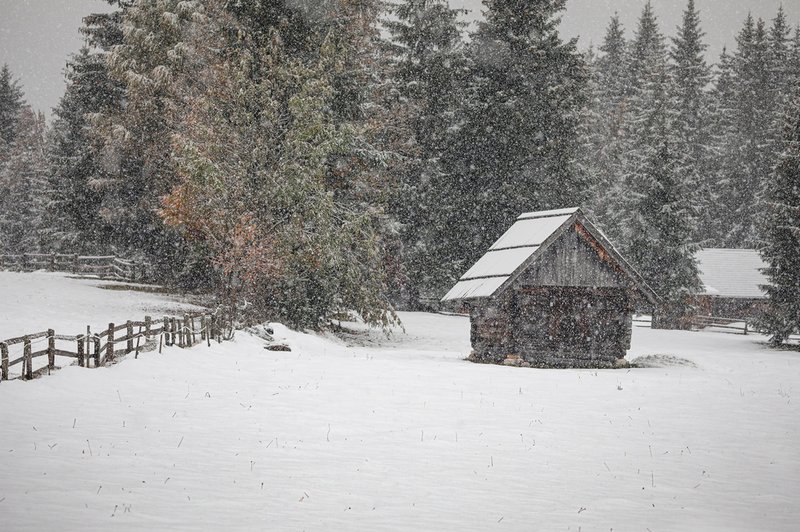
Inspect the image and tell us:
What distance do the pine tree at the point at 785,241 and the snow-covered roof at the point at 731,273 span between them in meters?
15.3

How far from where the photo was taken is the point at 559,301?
29125 mm

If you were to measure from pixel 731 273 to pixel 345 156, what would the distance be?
116 feet

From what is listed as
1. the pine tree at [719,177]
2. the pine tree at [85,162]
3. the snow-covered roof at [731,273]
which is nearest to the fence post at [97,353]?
the pine tree at [85,162]

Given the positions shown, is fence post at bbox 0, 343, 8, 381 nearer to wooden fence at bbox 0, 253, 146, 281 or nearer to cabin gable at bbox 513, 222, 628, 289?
cabin gable at bbox 513, 222, 628, 289

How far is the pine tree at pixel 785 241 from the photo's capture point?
3919 centimetres

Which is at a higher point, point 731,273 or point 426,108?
point 426,108

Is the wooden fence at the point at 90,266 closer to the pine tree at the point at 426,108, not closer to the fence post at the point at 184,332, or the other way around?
the pine tree at the point at 426,108

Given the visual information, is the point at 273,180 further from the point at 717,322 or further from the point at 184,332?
the point at 717,322

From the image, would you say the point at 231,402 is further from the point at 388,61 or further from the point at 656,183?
the point at 656,183

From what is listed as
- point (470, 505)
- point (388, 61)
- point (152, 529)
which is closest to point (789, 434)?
point (470, 505)

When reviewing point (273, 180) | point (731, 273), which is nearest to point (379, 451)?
point (273, 180)

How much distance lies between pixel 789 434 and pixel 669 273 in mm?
37163

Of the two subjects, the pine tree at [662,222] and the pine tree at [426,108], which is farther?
the pine tree at [662,222]

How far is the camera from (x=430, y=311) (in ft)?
174
